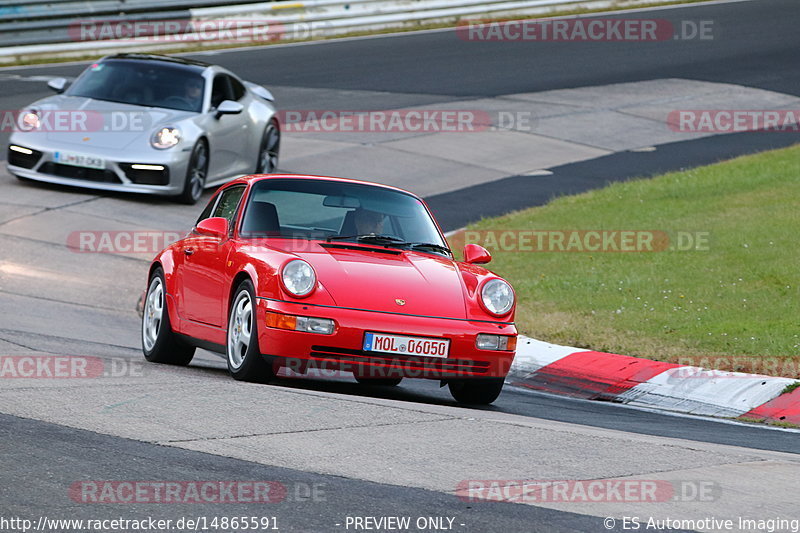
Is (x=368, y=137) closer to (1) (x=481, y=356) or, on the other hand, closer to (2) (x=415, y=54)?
(2) (x=415, y=54)

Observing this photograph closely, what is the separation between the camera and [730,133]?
75.8 feet

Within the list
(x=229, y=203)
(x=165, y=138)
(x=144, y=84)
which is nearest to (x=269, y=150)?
(x=144, y=84)

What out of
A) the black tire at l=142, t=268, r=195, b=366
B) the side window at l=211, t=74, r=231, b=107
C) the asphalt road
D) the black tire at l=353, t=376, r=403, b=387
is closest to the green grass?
the asphalt road

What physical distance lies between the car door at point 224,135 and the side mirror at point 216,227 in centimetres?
745

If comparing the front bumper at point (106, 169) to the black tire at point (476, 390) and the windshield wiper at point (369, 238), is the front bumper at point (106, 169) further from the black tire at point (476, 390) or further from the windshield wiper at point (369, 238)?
the black tire at point (476, 390)

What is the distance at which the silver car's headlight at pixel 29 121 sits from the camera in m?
15.7

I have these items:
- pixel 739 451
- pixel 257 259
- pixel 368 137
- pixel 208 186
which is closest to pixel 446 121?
pixel 368 137

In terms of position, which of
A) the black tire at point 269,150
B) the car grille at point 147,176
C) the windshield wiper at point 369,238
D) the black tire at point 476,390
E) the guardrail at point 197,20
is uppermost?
the guardrail at point 197,20

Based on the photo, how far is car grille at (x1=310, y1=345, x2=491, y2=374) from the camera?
25.8 ft

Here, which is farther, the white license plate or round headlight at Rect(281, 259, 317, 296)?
the white license plate

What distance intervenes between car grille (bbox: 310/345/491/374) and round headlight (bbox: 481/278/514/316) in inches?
15.6

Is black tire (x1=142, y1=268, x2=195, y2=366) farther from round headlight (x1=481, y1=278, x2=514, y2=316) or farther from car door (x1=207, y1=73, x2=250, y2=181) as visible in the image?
car door (x1=207, y1=73, x2=250, y2=181)

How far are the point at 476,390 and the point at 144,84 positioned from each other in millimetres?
9135

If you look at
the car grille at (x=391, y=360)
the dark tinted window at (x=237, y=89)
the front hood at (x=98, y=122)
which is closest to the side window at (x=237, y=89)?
the dark tinted window at (x=237, y=89)
